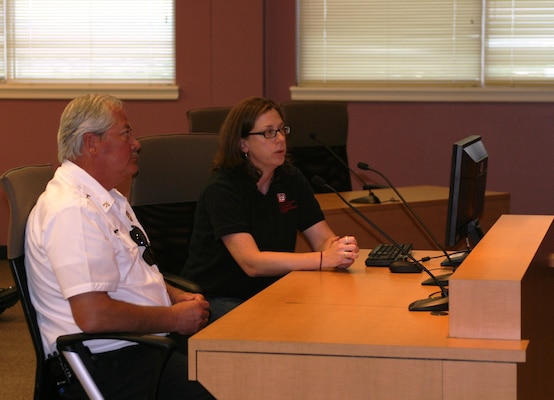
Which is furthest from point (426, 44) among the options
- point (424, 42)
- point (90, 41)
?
point (90, 41)

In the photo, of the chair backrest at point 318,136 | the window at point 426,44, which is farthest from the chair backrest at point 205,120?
the window at point 426,44

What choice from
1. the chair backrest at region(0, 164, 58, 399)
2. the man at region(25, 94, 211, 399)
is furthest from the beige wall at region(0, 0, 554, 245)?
the chair backrest at region(0, 164, 58, 399)

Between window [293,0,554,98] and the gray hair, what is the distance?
3.66 metres

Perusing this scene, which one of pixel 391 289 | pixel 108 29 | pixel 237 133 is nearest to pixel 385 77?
pixel 108 29

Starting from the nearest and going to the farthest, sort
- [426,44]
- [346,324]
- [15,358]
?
1. [346,324]
2. [15,358]
3. [426,44]

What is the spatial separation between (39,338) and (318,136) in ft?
10.1

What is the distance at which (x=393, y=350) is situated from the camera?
1952mm

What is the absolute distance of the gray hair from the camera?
2.56m

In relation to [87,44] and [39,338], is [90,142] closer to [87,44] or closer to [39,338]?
[39,338]

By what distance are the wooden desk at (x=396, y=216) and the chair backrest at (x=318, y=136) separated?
1.48ft

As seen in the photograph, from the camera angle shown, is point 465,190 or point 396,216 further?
point 396,216

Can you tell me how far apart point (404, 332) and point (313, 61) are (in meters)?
4.32

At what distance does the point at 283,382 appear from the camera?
78.9 inches

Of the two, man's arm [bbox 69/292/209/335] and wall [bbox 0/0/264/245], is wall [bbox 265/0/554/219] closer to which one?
wall [bbox 0/0/264/245]
